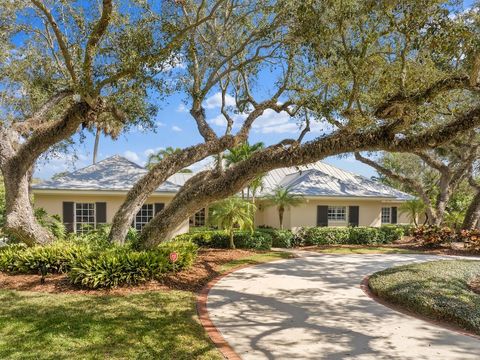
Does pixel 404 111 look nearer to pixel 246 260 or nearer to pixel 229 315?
pixel 229 315

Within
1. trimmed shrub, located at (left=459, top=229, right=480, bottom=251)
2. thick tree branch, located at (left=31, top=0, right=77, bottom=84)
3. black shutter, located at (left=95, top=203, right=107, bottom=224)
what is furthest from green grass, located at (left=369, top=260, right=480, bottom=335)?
black shutter, located at (left=95, top=203, right=107, bottom=224)

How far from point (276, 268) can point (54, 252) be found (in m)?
6.82

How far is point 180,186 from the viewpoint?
2011cm

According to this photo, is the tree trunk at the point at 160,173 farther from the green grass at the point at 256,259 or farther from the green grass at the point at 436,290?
the green grass at the point at 436,290

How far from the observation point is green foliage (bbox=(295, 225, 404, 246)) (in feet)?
66.5

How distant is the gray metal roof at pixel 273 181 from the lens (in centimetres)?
1822

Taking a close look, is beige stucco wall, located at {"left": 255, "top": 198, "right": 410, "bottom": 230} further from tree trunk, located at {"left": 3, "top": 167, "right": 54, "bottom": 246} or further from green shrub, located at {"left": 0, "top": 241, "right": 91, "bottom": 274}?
tree trunk, located at {"left": 3, "top": 167, "right": 54, "bottom": 246}

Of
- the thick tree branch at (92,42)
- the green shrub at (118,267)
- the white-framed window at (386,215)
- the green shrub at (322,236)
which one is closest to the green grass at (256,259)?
the green shrub at (118,267)

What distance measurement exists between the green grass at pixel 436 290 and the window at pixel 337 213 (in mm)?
10689

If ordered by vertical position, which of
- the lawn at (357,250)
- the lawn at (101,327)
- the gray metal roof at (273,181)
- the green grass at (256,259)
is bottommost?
the lawn at (357,250)

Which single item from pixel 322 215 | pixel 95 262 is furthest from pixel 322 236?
pixel 95 262

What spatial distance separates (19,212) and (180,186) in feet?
31.4

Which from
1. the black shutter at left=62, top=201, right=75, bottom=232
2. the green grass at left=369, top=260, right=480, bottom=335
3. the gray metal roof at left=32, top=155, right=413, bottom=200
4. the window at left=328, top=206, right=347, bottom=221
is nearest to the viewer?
the green grass at left=369, top=260, right=480, bottom=335

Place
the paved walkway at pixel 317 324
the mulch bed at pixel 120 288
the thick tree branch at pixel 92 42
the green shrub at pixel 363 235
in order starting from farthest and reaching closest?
the green shrub at pixel 363 235 → the mulch bed at pixel 120 288 → the thick tree branch at pixel 92 42 → the paved walkway at pixel 317 324
